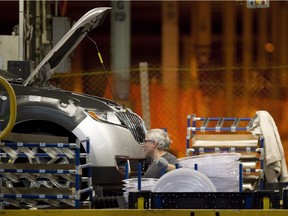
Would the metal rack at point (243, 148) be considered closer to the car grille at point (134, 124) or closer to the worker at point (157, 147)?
the car grille at point (134, 124)

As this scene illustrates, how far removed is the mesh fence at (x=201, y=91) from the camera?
67.0 feet

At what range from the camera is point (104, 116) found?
12.9 m

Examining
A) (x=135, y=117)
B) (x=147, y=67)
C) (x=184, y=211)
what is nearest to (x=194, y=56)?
(x=147, y=67)

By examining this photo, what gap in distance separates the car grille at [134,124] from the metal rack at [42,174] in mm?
1598

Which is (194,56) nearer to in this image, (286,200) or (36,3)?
(36,3)

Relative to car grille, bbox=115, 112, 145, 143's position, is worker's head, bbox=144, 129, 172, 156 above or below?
below

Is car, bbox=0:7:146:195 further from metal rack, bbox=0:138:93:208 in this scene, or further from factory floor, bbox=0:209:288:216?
factory floor, bbox=0:209:288:216

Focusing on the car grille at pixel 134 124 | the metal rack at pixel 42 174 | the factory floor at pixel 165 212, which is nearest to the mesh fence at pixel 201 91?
the car grille at pixel 134 124

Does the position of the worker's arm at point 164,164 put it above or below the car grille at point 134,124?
below

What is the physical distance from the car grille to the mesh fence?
6.55 meters

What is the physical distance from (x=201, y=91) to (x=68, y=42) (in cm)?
744

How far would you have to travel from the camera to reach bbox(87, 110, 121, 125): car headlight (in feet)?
42.0

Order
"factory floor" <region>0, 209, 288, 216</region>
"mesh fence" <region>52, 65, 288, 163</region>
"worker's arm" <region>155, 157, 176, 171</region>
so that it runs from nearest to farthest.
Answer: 1. "factory floor" <region>0, 209, 288, 216</region>
2. "worker's arm" <region>155, 157, 176, 171</region>
3. "mesh fence" <region>52, 65, 288, 163</region>

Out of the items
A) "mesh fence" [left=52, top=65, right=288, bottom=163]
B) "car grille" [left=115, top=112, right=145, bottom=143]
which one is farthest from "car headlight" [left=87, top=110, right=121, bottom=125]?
"mesh fence" [left=52, top=65, right=288, bottom=163]
